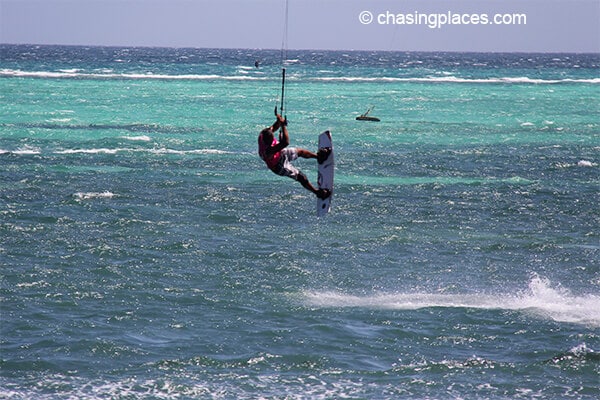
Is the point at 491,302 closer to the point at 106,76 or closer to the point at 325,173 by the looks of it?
the point at 325,173

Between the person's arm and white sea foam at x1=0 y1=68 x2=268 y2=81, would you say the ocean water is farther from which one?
white sea foam at x1=0 y1=68 x2=268 y2=81

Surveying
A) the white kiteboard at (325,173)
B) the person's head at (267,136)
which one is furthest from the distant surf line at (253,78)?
the person's head at (267,136)

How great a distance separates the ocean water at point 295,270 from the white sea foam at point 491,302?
0.22ft

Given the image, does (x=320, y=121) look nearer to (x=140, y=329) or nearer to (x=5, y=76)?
(x=140, y=329)

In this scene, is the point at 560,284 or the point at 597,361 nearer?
the point at 597,361

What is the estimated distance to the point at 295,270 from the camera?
22891 mm

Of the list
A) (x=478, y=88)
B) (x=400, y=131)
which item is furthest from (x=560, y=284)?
(x=478, y=88)

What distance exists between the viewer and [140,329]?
18672 mm

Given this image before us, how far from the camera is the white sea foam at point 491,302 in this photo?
20.4m

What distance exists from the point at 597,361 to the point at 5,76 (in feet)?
312

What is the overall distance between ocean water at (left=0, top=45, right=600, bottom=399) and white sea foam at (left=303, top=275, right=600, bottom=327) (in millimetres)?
68

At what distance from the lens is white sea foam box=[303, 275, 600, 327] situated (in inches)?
804

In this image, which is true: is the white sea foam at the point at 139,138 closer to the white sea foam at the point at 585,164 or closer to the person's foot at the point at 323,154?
the white sea foam at the point at 585,164

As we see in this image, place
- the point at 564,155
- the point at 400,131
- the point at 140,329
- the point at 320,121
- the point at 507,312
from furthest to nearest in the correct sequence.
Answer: the point at 320,121 → the point at 400,131 → the point at 564,155 → the point at 507,312 → the point at 140,329
